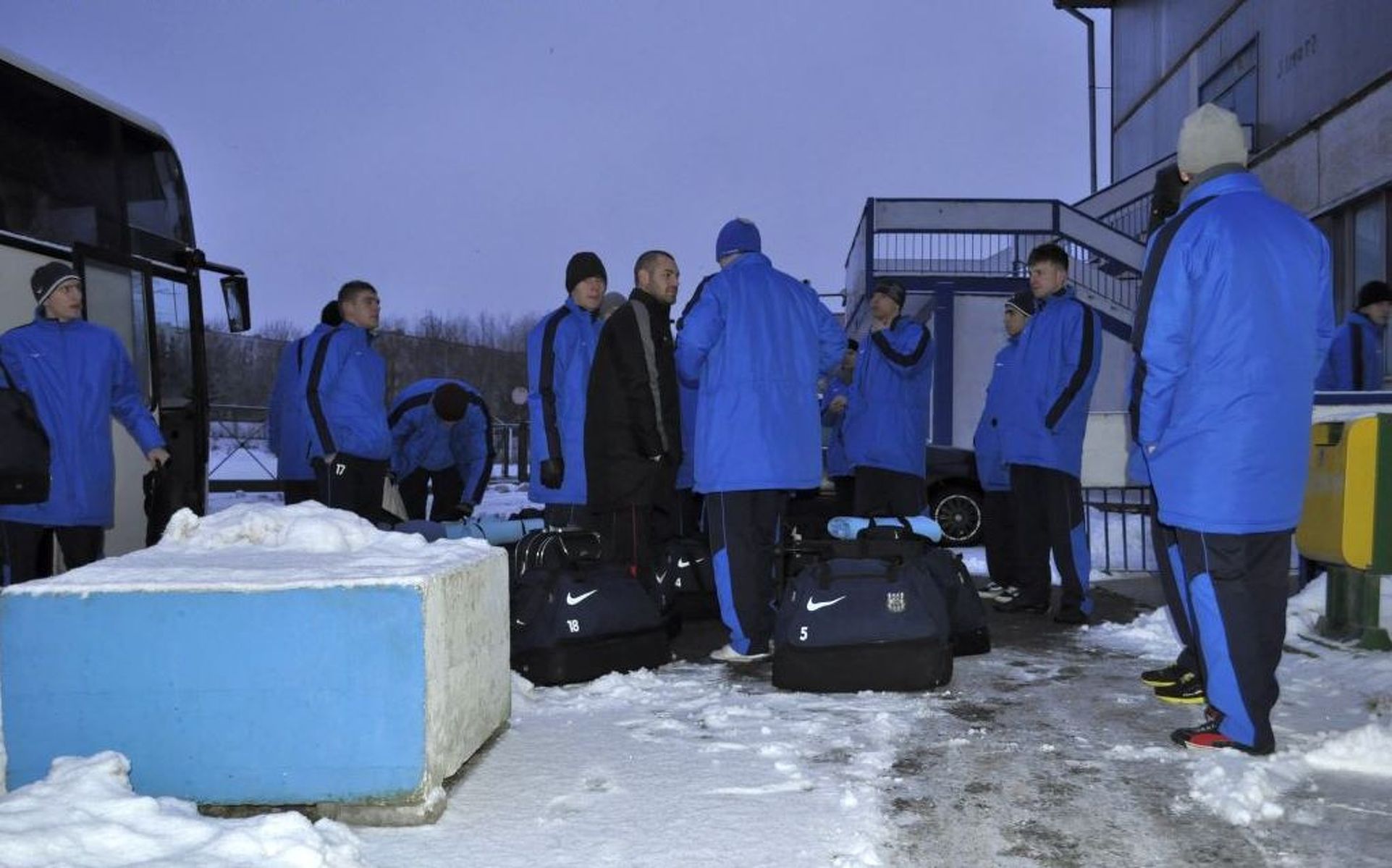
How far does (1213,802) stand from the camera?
305cm

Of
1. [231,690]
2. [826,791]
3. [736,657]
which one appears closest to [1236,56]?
[736,657]

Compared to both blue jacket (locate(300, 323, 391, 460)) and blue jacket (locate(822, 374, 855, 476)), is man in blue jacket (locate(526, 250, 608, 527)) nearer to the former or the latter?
blue jacket (locate(300, 323, 391, 460))

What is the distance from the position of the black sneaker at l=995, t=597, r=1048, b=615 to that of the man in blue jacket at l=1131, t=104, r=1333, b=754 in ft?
9.78

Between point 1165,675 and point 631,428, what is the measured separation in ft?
8.43

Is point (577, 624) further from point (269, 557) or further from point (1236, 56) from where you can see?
point (1236, 56)

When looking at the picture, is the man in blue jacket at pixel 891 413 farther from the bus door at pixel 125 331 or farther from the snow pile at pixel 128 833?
the snow pile at pixel 128 833

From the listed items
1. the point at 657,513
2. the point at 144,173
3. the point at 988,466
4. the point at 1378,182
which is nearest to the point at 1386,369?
the point at 1378,182


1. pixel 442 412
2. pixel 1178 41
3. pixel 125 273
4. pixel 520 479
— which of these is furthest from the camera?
pixel 520 479

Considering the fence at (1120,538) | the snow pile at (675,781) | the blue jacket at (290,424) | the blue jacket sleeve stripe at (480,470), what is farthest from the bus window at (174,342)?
the fence at (1120,538)

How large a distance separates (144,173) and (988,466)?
6.10 m

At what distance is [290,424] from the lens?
7.88m

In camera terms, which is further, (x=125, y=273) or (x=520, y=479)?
(x=520, y=479)

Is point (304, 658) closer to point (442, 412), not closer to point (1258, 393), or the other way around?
point (1258, 393)

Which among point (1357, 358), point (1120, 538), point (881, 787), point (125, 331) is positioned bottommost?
point (1120, 538)
